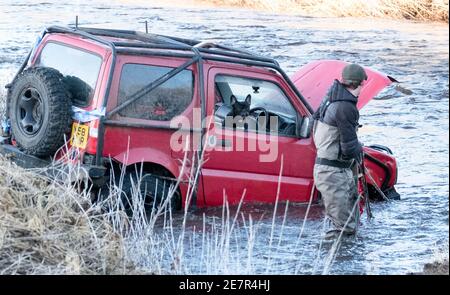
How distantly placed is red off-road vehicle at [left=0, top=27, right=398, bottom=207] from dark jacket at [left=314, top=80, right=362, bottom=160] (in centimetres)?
65

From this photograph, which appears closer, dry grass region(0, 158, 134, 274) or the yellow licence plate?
dry grass region(0, 158, 134, 274)

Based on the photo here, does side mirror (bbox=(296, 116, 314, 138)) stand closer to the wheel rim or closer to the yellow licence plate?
the yellow licence plate

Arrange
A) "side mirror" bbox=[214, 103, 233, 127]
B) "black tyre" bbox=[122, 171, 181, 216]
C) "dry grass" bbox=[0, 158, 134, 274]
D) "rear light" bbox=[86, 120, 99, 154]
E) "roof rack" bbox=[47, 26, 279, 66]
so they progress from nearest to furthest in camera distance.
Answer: "dry grass" bbox=[0, 158, 134, 274]
"rear light" bbox=[86, 120, 99, 154]
"black tyre" bbox=[122, 171, 181, 216]
"roof rack" bbox=[47, 26, 279, 66]
"side mirror" bbox=[214, 103, 233, 127]

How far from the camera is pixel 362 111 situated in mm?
16312

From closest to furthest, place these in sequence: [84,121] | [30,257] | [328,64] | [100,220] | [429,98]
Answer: [30,257] < [100,220] < [84,121] < [328,64] < [429,98]

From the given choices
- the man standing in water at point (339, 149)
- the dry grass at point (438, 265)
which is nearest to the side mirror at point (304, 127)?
the man standing in water at point (339, 149)

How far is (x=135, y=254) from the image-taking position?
753 centimetres

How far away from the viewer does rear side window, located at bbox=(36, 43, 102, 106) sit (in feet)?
29.6

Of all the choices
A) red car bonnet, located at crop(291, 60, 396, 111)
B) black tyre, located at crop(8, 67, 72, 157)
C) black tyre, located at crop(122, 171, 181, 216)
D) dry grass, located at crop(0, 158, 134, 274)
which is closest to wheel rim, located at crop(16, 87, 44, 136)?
black tyre, located at crop(8, 67, 72, 157)

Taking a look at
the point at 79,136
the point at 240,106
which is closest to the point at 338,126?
the point at 240,106

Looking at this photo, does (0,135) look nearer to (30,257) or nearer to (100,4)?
(30,257)

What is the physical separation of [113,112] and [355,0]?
17.0 m

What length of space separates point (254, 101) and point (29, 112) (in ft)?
7.18
